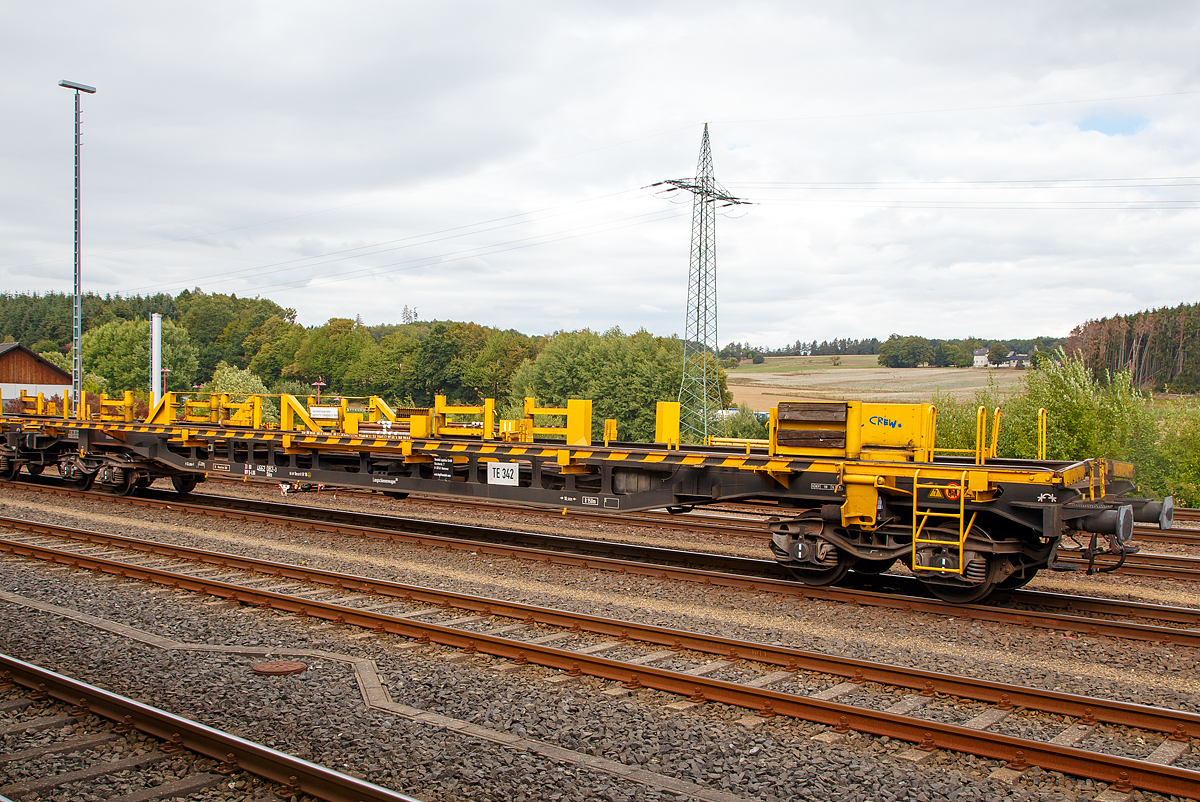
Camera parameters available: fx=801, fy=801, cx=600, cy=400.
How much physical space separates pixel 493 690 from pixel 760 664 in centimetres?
234

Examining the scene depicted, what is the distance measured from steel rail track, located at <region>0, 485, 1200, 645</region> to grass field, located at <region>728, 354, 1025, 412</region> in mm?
36383

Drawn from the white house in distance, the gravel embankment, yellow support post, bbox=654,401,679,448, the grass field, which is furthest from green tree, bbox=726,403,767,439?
the gravel embankment

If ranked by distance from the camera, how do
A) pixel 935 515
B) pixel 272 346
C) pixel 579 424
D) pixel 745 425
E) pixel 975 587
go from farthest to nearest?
pixel 272 346 → pixel 745 425 → pixel 579 424 → pixel 975 587 → pixel 935 515

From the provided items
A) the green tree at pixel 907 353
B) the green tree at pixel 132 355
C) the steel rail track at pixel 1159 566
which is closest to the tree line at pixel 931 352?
the green tree at pixel 907 353

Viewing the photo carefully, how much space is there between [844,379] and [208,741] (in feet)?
220

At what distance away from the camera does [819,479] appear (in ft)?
30.1

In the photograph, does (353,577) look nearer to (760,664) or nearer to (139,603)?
(139,603)

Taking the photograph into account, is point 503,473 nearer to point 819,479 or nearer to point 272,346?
point 819,479

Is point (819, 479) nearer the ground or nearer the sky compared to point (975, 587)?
nearer the sky

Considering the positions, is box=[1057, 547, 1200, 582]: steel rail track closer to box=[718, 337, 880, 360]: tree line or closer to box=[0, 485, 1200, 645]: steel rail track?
box=[0, 485, 1200, 645]: steel rail track

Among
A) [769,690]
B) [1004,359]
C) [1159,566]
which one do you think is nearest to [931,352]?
[1004,359]

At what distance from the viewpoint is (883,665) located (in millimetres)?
6520

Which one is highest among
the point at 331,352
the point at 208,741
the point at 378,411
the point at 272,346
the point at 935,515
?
the point at 272,346

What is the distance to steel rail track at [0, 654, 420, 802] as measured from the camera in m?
4.46
